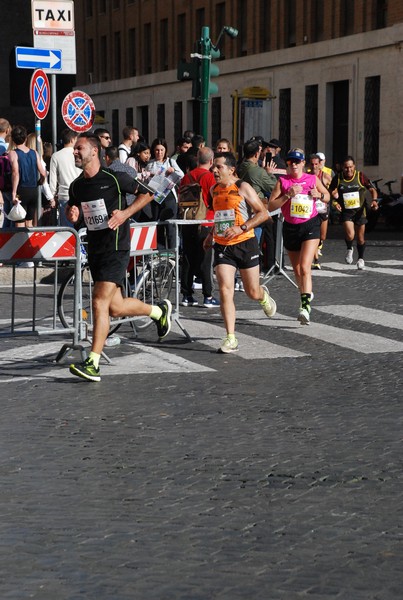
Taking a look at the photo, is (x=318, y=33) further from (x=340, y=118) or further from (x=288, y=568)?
(x=288, y=568)

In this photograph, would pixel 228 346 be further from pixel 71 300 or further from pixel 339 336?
pixel 339 336

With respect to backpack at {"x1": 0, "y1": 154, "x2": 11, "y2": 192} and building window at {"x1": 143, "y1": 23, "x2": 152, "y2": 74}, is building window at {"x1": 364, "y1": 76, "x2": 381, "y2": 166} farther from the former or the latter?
backpack at {"x1": 0, "y1": 154, "x2": 11, "y2": 192}

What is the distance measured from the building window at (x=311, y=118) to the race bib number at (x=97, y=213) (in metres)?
38.3

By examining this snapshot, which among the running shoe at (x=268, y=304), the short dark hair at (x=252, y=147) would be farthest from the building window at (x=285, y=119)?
the running shoe at (x=268, y=304)

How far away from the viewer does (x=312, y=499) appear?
19.8 feet

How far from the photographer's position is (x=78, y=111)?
2272 cm

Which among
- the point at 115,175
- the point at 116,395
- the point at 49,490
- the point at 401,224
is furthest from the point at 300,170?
the point at 401,224

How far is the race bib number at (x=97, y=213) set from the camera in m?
9.63

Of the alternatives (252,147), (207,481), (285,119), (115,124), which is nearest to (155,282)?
(252,147)

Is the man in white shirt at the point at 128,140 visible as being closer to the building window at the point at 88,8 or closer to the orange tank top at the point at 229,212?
the orange tank top at the point at 229,212

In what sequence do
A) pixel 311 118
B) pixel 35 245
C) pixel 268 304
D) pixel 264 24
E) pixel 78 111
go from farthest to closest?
pixel 264 24, pixel 311 118, pixel 78 111, pixel 268 304, pixel 35 245

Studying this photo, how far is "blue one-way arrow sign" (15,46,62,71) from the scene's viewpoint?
19797mm

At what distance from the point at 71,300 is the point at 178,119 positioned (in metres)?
49.1

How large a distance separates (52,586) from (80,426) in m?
3.13
